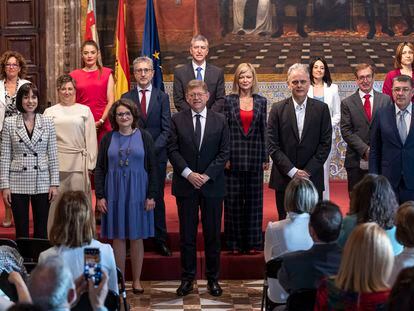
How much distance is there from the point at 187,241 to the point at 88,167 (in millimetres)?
1326

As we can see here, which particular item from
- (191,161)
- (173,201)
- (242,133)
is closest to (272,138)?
(242,133)

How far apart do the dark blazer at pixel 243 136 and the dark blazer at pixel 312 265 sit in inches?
133

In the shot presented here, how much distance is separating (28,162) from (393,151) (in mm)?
3311

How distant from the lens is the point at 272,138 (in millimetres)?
8641

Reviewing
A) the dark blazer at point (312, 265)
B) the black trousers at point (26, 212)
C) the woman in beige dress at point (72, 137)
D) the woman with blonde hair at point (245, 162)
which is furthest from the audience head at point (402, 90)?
the black trousers at point (26, 212)

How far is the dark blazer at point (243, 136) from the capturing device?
28.5 feet

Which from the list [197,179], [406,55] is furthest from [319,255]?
[406,55]

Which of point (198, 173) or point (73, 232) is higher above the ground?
point (198, 173)

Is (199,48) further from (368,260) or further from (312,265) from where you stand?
(368,260)

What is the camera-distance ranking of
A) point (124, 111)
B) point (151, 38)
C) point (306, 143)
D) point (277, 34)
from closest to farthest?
point (124, 111), point (306, 143), point (151, 38), point (277, 34)

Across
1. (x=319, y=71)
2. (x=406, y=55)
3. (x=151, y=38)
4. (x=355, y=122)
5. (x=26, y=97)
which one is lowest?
(x=355, y=122)

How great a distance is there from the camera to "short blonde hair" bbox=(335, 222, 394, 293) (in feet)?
13.7

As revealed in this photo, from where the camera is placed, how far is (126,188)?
8055mm

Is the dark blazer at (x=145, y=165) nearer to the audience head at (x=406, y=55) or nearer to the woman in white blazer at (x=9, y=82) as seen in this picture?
the woman in white blazer at (x=9, y=82)
